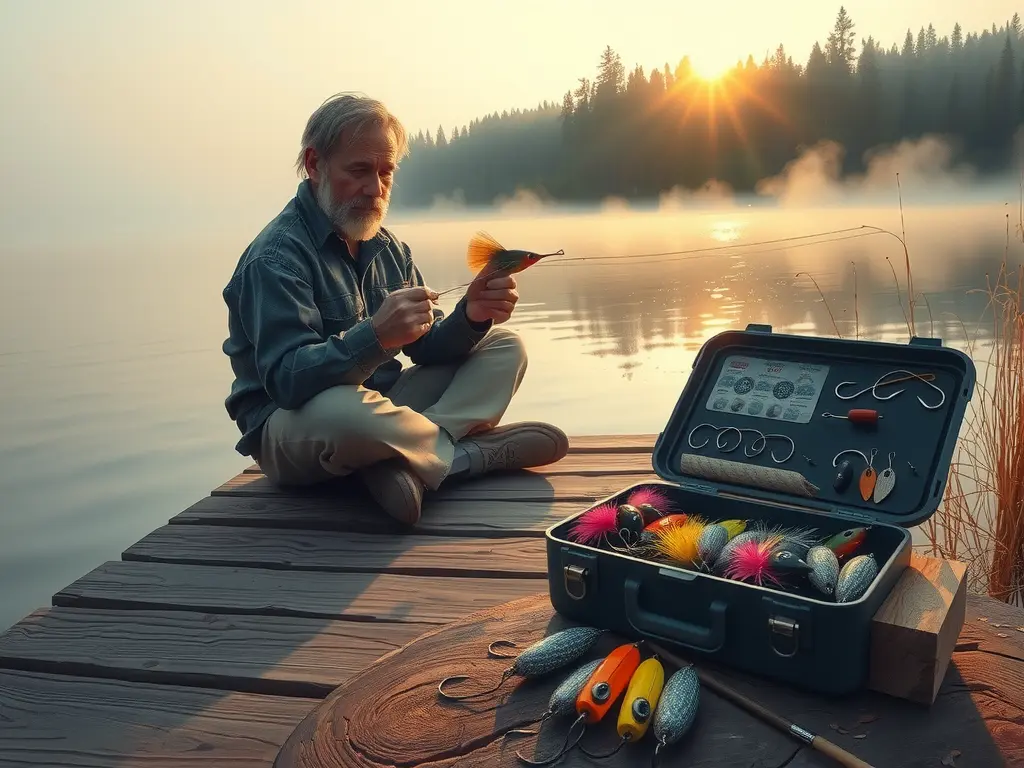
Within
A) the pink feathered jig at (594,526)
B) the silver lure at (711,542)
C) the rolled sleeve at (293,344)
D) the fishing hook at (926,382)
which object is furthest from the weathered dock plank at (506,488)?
the silver lure at (711,542)

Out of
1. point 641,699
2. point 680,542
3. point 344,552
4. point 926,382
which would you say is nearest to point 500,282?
point 344,552

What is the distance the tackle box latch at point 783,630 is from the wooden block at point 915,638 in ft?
0.31

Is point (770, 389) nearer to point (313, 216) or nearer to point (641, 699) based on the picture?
point (641, 699)

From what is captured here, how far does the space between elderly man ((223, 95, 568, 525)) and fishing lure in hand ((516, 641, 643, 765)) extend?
1.33 metres

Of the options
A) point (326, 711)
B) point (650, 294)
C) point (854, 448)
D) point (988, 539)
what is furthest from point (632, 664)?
point (650, 294)

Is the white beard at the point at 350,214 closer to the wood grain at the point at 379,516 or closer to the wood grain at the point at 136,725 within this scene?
the wood grain at the point at 379,516

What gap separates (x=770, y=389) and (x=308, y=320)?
1.27m

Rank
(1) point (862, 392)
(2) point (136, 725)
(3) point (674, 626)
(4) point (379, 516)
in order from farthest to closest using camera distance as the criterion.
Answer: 1. (4) point (379, 516)
2. (1) point (862, 392)
3. (2) point (136, 725)
4. (3) point (674, 626)

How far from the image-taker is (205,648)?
1.88 metres

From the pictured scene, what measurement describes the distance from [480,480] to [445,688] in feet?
5.72

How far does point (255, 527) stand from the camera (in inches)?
102

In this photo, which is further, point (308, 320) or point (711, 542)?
point (308, 320)

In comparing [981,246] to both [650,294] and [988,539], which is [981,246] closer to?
[988,539]

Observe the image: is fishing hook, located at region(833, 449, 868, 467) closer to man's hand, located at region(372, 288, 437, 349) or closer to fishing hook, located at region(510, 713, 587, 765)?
fishing hook, located at region(510, 713, 587, 765)
